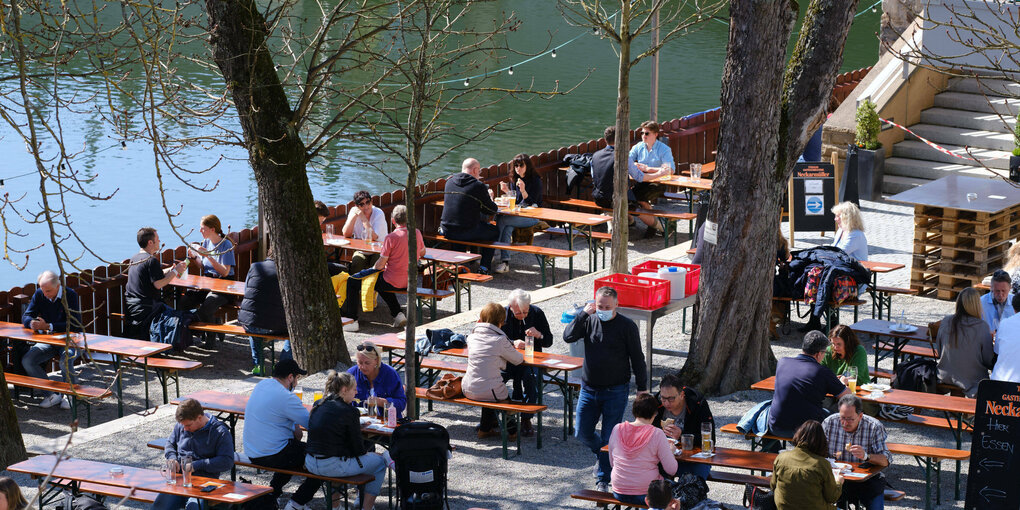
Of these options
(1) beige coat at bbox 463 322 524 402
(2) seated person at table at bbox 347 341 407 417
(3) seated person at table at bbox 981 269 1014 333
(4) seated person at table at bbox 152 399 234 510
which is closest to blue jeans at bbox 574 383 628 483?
(1) beige coat at bbox 463 322 524 402

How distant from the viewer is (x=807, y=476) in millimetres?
7840

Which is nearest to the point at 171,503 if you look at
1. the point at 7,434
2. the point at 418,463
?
the point at 418,463

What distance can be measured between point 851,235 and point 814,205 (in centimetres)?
355

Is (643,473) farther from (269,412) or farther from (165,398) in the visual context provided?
(165,398)

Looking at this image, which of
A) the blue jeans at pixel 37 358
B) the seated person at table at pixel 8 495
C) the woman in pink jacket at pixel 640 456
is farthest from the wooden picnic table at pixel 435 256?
the seated person at table at pixel 8 495

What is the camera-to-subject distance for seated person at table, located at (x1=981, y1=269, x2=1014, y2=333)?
36.7ft

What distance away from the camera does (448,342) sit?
37.2ft

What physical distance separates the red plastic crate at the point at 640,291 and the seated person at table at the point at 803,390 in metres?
2.24

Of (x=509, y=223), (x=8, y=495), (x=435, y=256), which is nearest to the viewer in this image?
(x=8, y=495)

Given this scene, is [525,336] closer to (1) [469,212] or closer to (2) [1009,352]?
(2) [1009,352]

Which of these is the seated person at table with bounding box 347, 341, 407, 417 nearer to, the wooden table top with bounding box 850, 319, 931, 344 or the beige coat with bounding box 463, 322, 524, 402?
the beige coat with bounding box 463, 322, 524, 402

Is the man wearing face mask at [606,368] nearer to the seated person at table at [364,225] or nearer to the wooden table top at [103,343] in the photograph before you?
the wooden table top at [103,343]

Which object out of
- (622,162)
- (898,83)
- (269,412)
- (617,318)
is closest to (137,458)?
(269,412)

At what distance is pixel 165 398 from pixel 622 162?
572cm
